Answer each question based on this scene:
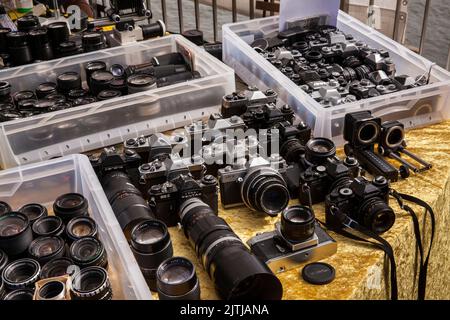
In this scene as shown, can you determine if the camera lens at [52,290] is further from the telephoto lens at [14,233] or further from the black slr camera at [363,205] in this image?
the black slr camera at [363,205]

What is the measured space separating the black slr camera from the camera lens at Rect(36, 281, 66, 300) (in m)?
0.77

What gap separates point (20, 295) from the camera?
1.38 meters

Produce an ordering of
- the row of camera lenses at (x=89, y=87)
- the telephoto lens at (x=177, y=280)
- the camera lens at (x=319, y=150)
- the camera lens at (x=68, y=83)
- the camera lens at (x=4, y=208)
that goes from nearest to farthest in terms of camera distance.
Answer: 1. the telephoto lens at (x=177, y=280)
2. the camera lens at (x=4, y=208)
3. the camera lens at (x=319, y=150)
4. the row of camera lenses at (x=89, y=87)
5. the camera lens at (x=68, y=83)

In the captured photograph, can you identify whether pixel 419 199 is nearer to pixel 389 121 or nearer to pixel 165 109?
pixel 389 121

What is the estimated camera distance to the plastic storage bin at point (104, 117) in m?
2.04

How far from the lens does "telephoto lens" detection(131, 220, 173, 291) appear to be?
1465 millimetres

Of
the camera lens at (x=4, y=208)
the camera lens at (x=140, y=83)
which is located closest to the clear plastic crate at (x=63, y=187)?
the camera lens at (x=4, y=208)

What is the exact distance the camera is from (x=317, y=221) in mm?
1713

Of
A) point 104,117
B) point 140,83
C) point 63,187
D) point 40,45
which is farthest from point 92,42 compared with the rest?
point 63,187

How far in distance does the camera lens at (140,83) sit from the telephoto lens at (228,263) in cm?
82

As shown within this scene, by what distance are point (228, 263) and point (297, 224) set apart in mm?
225
